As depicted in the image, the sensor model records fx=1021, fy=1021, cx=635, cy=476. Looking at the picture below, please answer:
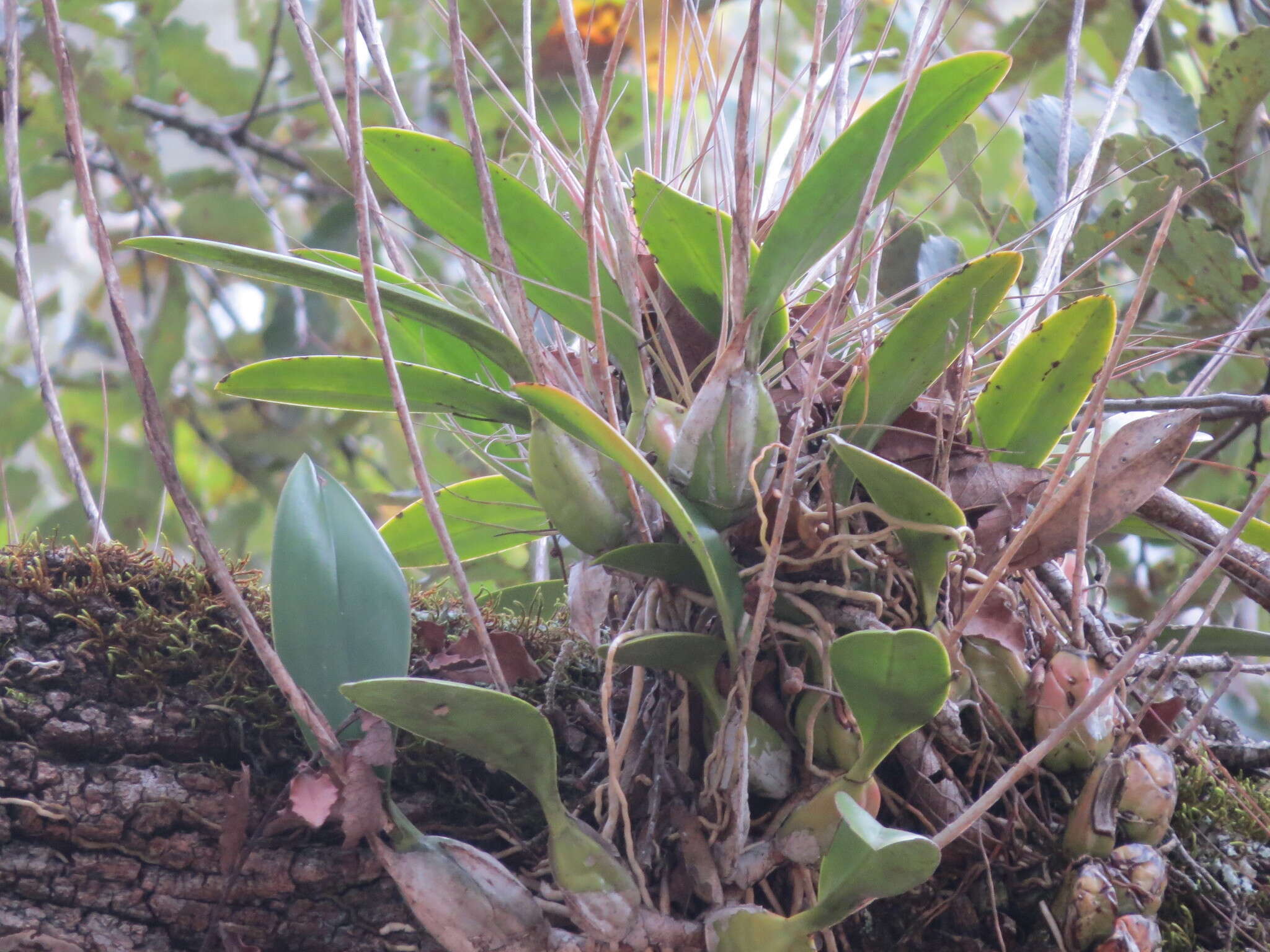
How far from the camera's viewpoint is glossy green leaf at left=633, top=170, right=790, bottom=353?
61 centimetres

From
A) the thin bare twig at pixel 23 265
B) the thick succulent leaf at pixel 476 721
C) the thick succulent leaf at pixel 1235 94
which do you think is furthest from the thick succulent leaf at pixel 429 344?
the thick succulent leaf at pixel 1235 94

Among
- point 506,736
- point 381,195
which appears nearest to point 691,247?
point 506,736

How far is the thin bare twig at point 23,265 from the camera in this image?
0.63 meters

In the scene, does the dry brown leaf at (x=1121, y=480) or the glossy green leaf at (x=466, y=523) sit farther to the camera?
the glossy green leaf at (x=466, y=523)

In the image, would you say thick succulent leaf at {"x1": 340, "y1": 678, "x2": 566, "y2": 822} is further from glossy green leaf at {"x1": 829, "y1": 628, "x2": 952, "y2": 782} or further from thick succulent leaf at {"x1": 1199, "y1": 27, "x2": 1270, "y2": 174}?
thick succulent leaf at {"x1": 1199, "y1": 27, "x2": 1270, "y2": 174}

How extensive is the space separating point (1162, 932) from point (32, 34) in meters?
1.87

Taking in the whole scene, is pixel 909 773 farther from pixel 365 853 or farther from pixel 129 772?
Result: pixel 129 772

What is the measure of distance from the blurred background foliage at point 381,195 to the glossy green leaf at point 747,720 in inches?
22.0

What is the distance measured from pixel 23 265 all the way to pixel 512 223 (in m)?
0.37

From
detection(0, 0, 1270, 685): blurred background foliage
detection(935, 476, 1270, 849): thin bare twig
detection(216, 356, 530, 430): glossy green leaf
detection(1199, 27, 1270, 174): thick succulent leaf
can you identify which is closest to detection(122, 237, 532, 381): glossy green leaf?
detection(216, 356, 530, 430): glossy green leaf

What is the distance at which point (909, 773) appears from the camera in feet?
2.03

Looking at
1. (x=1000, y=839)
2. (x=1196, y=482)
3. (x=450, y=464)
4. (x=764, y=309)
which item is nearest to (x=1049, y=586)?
(x=1000, y=839)

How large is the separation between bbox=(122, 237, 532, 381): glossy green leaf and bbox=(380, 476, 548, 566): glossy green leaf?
0.63ft

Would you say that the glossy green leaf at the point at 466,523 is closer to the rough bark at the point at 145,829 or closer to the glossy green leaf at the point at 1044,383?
the rough bark at the point at 145,829
